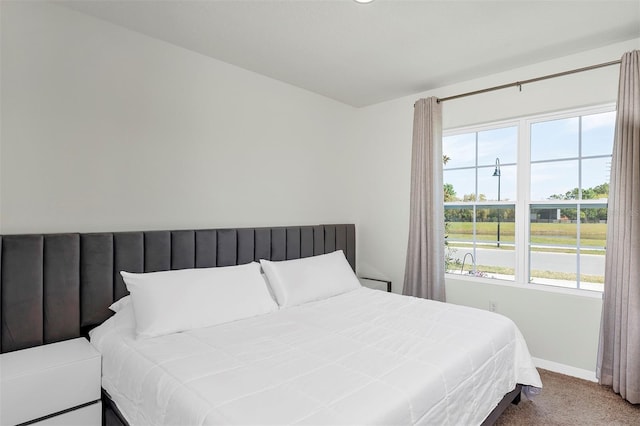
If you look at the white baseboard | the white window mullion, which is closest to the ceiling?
the white window mullion

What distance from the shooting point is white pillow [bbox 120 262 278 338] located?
2.07 metres

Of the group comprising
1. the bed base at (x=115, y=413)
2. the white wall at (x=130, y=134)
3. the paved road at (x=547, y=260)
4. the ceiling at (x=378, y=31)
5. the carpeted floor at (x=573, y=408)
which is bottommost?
the carpeted floor at (x=573, y=408)

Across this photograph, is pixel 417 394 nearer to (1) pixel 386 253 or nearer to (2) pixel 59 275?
(2) pixel 59 275

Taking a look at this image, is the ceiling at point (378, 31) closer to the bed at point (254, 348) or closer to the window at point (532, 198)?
the window at point (532, 198)

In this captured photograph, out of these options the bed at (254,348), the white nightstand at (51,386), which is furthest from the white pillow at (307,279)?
the white nightstand at (51,386)

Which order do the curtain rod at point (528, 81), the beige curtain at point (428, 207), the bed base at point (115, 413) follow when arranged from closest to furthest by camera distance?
the bed base at point (115, 413) → the curtain rod at point (528, 81) → the beige curtain at point (428, 207)

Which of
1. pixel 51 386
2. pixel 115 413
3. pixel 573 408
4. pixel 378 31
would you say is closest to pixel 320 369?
pixel 115 413

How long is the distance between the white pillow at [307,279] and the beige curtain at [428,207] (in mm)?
744

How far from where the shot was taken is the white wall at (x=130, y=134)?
2.09m

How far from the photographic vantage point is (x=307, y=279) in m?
2.96

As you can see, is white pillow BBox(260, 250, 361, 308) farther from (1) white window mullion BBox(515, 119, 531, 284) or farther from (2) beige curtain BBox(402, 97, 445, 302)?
(1) white window mullion BBox(515, 119, 531, 284)

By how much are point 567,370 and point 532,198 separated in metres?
1.47

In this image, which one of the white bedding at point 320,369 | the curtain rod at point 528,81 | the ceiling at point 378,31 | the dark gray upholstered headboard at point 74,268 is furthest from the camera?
the curtain rod at point 528,81

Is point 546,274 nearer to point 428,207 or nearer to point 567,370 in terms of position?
point 567,370
